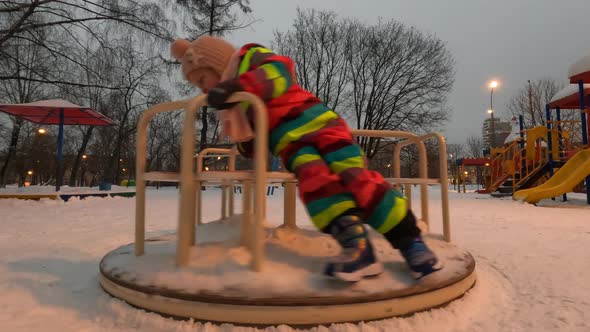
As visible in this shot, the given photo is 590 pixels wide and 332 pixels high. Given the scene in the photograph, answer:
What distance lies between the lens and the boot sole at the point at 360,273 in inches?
53.4

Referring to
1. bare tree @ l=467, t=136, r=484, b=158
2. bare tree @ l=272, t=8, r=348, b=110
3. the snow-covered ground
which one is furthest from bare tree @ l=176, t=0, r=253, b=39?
bare tree @ l=467, t=136, r=484, b=158

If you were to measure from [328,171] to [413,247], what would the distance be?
46 centimetres

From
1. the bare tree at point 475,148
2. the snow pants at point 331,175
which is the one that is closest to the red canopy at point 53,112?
the snow pants at point 331,175

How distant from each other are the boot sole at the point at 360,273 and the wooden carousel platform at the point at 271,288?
29mm

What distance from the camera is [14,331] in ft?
4.50

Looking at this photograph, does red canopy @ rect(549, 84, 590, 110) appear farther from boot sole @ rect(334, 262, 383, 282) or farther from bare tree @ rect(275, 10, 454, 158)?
boot sole @ rect(334, 262, 383, 282)

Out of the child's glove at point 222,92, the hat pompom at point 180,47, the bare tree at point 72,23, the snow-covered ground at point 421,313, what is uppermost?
the bare tree at point 72,23

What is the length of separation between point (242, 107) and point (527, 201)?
27.2 feet

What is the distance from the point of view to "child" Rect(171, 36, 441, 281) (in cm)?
144

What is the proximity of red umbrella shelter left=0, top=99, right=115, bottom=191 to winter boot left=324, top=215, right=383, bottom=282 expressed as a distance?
9.36 metres

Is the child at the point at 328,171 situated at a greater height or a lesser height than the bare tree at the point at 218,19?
lesser

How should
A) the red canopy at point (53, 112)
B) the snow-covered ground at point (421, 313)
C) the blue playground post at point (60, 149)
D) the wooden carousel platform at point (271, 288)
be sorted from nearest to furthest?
the wooden carousel platform at point (271, 288) < the snow-covered ground at point (421, 313) < the red canopy at point (53, 112) < the blue playground post at point (60, 149)

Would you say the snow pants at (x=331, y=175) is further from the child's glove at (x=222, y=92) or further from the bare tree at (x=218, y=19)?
the bare tree at (x=218, y=19)

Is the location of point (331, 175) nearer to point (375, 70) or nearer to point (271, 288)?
point (271, 288)
